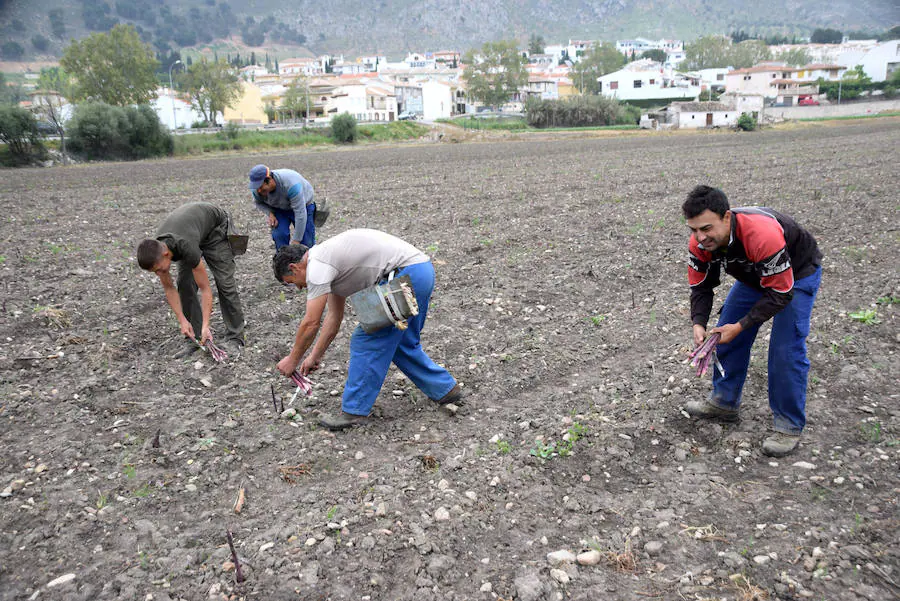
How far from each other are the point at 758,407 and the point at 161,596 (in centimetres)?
472

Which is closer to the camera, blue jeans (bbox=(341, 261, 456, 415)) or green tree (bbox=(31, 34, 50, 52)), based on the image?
blue jeans (bbox=(341, 261, 456, 415))

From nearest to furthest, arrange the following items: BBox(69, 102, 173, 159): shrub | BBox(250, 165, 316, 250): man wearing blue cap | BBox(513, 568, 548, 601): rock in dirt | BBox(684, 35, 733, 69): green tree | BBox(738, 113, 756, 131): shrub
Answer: BBox(513, 568, 548, 601): rock in dirt, BBox(250, 165, 316, 250): man wearing blue cap, BBox(69, 102, 173, 159): shrub, BBox(738, 113, 756, 131): shrub, BBox(684, 35, 733, 69): green tree

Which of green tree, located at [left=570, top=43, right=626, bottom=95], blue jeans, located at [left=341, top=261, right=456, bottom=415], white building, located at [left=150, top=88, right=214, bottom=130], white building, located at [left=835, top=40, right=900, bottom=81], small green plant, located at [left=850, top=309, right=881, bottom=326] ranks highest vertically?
green tree, located at [left=570, top=43, right=626, bottom=95]

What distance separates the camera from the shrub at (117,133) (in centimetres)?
4300

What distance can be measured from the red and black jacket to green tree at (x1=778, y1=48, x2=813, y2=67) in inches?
7348

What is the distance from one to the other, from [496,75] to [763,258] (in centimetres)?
10571

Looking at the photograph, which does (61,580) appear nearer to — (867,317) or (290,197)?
(290,197)

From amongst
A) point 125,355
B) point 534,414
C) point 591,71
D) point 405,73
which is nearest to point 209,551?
point 534,414

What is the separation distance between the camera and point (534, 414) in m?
5.60

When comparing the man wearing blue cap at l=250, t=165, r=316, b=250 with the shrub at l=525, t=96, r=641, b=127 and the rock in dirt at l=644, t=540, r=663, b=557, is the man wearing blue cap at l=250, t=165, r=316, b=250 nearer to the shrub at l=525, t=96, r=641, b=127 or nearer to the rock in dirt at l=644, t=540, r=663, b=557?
the rock in dirt at l=644, t=540, r=663, b=557

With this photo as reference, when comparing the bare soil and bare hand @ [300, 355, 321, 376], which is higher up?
bare hand @ [300, 355, 321, 376]

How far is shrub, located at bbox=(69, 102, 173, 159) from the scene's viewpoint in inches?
1693

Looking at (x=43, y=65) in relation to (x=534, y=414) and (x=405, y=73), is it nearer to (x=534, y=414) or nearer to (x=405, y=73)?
(x=405, y=73)

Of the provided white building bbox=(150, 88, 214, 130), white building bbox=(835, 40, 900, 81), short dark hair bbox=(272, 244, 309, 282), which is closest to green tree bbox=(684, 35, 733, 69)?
white building bbox=(835, 40, 900, 81)
